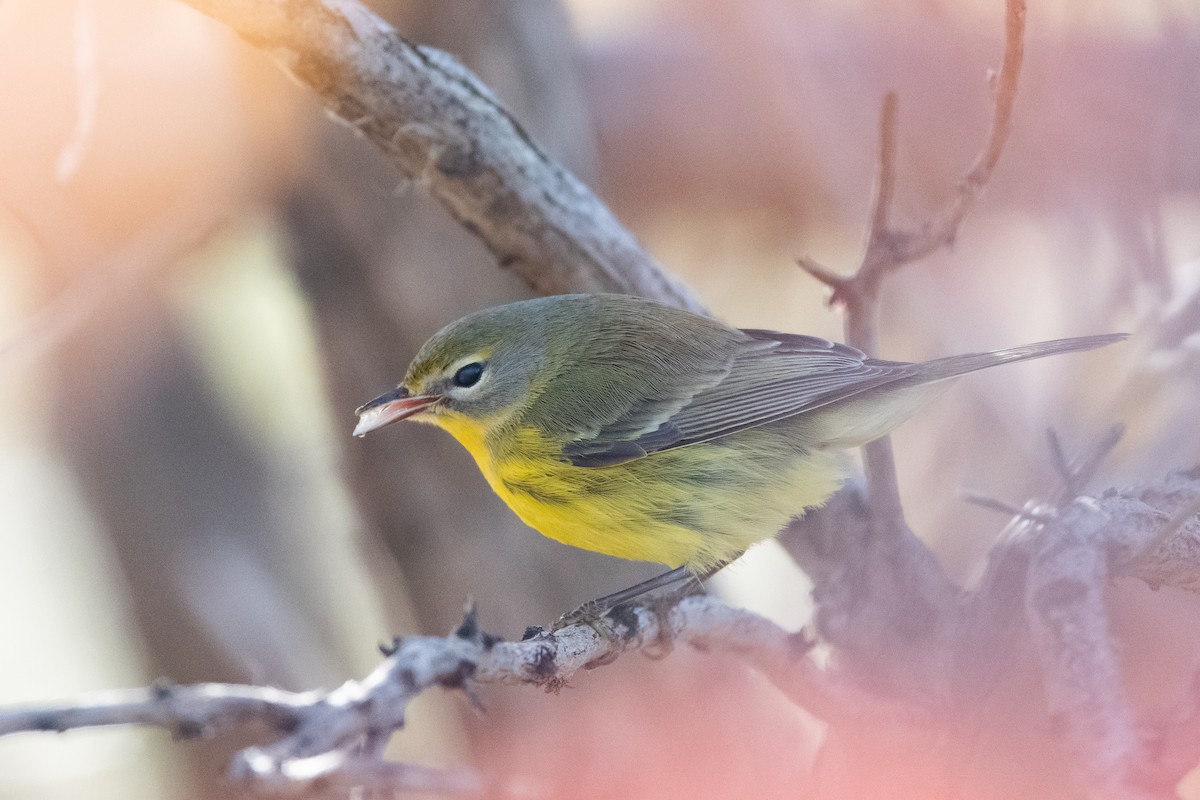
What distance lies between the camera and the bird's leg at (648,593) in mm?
2123

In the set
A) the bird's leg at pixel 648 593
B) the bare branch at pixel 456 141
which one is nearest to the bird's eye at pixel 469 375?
the bare branch at pixel 456 141

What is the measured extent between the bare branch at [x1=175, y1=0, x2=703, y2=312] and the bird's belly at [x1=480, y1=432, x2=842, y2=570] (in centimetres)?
52

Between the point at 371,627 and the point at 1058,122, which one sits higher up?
the point at 1058,122

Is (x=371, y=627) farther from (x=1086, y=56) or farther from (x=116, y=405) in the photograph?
(x=1086, y=56)

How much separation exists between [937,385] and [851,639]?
0.61 meters

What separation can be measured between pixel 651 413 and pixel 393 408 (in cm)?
58

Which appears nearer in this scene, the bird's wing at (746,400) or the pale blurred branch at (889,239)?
the pale blurred branch at (889,239)

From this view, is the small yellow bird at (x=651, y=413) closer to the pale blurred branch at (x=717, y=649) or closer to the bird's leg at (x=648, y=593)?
the bird's leg at (x=648, y=593)

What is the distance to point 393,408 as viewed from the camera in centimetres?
234

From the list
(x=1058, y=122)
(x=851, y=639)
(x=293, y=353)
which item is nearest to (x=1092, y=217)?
(x=1058, y=122)

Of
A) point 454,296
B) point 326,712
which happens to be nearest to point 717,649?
point 326,712

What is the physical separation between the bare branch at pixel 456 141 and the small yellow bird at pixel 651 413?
173mm

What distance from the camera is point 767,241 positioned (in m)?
3.83

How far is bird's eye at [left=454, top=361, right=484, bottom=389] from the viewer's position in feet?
7.94
